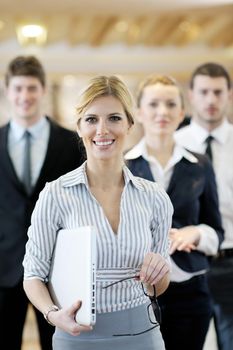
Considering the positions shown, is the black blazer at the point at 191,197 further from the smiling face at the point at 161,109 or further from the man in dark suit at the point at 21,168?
the man in dark suit at the point at 21,168

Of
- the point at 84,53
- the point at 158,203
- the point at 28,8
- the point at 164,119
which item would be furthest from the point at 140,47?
the point at 158,203

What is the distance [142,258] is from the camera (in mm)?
1681

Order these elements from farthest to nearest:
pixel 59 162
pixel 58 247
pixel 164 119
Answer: pixel 59 162, pixel 164 119, pixel 58 247

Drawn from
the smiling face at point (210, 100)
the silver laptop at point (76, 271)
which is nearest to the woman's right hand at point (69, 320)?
the silver laptop at point (76, 271)

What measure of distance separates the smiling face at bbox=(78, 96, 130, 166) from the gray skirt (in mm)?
409

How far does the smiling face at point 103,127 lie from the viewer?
1699 mm

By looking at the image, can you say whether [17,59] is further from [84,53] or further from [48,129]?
[84,53]

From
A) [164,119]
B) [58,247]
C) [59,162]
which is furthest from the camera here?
[59,162]

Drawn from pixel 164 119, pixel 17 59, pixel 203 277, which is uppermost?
pixel 17 59

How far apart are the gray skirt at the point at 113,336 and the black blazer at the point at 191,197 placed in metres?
0.80

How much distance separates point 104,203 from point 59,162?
1.11 metres

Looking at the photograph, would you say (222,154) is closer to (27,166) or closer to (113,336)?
(27,166)

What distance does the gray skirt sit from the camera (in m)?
1.64

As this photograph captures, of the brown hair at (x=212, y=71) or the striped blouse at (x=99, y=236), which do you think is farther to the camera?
the brown hair at (x=212, y=71)
